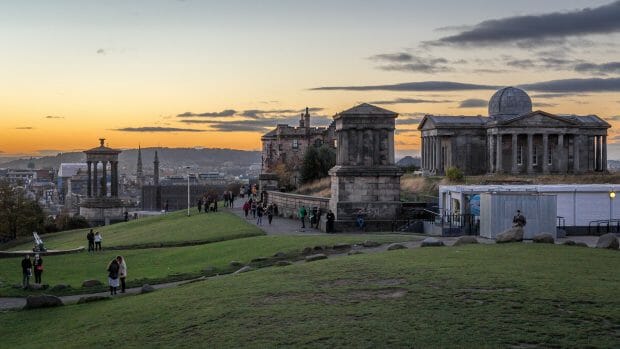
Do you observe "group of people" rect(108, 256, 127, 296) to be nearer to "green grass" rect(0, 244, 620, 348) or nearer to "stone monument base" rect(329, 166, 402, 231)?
"green grass" rect(0, 244, 620, 348)

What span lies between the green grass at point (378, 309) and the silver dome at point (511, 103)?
56899mm

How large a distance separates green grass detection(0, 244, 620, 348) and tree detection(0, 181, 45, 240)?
58598 mm

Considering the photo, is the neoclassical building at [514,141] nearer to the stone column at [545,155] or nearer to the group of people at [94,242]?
the stone column at [545,155]

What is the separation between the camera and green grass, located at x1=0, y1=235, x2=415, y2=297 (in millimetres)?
29625

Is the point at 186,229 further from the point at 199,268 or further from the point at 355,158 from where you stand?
the point at 199,268

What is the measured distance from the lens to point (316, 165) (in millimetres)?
75125

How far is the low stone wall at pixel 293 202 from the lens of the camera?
45719 millimetres

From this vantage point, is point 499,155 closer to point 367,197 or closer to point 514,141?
point 514,141

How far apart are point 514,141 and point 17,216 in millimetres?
48750

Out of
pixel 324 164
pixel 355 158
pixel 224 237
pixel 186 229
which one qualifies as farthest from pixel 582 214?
pixel 324 164

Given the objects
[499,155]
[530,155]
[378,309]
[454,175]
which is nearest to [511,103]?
[530,155]

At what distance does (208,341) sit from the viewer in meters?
14.8

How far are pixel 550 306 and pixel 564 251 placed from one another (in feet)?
28.9

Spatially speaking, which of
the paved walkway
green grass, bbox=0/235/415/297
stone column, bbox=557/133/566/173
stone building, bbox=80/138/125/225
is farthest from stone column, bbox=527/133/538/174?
stone building, bbox=80/138/125/225
